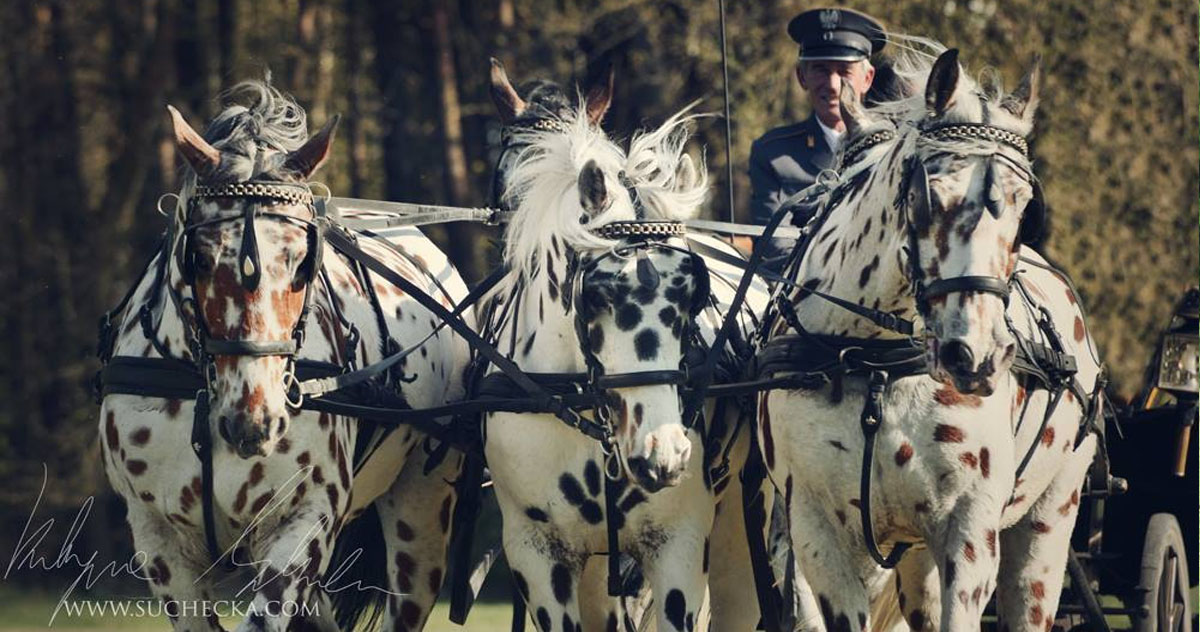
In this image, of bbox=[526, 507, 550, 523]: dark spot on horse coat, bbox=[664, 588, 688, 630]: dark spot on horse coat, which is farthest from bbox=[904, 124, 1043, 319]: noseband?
bbox=[526, 507, 550, 523]: dark spot on horse coat

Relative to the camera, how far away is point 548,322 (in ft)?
18.3

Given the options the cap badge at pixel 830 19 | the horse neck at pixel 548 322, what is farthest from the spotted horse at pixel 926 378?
the cap badge at pixel 830 19

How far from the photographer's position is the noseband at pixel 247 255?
5.07 meters

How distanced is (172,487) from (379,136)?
10228mm

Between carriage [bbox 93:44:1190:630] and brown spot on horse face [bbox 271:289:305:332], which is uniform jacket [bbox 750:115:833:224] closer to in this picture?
carriage [bbox 93:44:1190:630]

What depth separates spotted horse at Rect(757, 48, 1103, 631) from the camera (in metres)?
4.66

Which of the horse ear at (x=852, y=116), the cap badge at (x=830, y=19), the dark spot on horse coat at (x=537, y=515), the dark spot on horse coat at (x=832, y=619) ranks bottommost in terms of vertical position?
the dark spot on horse coat at (x=832, y=619)

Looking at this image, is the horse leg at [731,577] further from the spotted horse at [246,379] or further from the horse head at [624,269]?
the spotted horse at [246,379]

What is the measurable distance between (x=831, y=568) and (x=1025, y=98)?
1361 mm

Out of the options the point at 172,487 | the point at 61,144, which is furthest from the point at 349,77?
the point at 172,487

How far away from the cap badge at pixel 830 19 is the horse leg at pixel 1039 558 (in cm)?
196

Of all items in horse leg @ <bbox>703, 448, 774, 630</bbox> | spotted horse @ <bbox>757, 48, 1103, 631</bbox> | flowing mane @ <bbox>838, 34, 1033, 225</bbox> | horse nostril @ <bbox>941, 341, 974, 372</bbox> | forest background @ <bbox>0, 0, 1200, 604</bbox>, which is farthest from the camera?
forest background @ <bbox>0, 0, 1200, 604</bbox>

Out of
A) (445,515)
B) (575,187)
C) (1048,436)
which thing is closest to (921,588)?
(1048,436)

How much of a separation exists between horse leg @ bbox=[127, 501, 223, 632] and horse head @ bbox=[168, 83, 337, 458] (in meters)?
0.49
